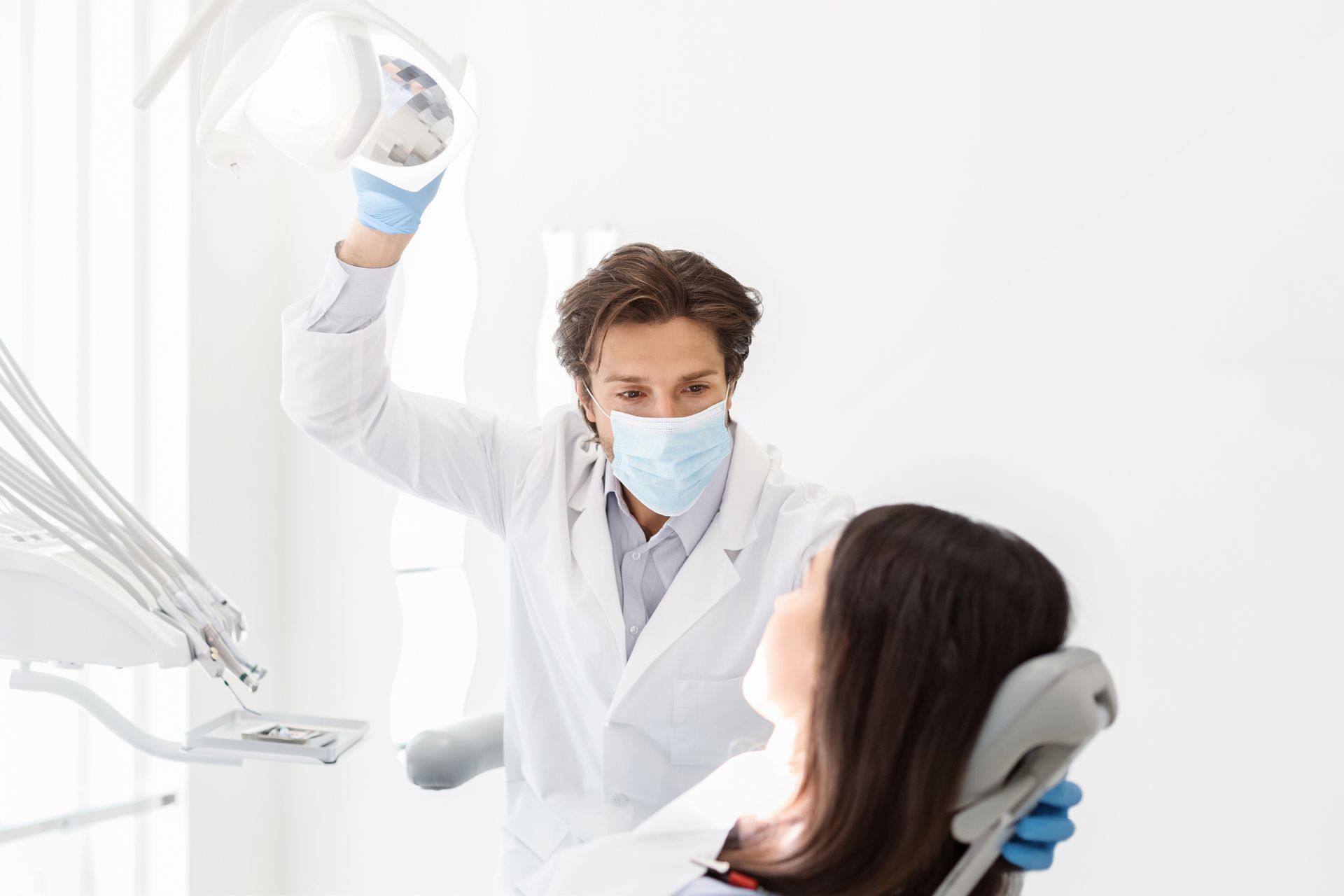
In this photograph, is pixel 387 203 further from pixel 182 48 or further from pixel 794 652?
pixel 794 652

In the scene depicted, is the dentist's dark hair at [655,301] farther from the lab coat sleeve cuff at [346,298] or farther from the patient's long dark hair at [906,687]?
the patient's long dark hair at [906,687]

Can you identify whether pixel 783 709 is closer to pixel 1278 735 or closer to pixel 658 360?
pixel 658 360

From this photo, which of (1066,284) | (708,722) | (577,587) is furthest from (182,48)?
(1066,284)

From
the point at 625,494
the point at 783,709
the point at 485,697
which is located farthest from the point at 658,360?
the point at 485,697

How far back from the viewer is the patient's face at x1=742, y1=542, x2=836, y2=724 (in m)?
1.05

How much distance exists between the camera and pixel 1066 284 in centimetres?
160

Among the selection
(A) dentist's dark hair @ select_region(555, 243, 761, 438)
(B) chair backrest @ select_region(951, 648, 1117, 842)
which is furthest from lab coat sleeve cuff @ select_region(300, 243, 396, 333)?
(B) chair backrest @ select_region(951, 648, 1117, 842)

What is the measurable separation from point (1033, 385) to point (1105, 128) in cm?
40

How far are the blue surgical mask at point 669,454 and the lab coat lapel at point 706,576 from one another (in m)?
0.05

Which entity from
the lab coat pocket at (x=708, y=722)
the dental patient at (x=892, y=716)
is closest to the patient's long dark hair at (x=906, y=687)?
the dental patient at (x=892, y=716)

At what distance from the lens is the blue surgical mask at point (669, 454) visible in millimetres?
1454

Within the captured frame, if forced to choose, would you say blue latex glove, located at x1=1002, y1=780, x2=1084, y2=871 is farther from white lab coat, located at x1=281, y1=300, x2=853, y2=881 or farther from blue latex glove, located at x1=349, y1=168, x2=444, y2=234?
blue latex glove, located at x1=349, y1=168, x2=444, y2=234

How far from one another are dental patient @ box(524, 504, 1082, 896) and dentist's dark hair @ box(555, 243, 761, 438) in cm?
54

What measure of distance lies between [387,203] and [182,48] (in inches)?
12.7
